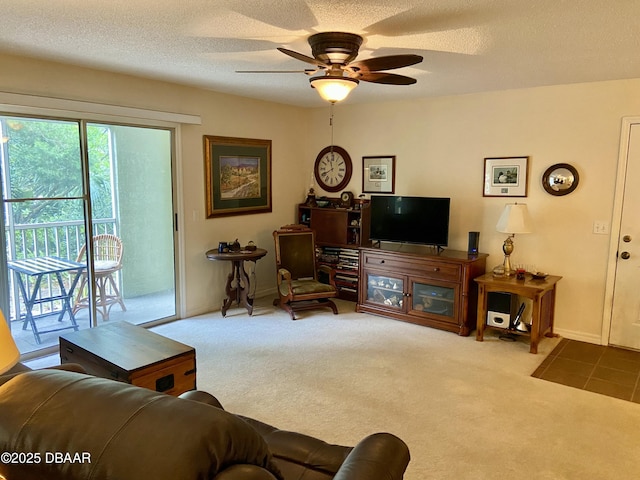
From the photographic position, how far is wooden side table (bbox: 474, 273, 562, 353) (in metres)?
3.90

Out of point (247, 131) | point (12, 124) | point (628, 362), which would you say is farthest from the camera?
point (247, 131)

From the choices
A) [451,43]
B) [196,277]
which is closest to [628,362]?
[451,43]

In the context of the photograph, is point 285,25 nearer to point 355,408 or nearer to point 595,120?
point 355,408

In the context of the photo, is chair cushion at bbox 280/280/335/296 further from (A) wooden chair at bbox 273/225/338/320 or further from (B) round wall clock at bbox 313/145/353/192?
(B) round wall clock at bbox 313/145/353/192

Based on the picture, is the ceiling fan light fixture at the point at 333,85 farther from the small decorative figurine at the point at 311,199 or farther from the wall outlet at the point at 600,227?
the small decorative figurine at the point at 311,199

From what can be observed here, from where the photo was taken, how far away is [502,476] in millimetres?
2320

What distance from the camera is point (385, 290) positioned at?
4965 mm

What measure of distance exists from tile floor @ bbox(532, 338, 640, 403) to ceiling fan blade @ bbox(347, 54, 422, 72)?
8.24 feet

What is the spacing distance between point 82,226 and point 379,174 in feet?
10.5

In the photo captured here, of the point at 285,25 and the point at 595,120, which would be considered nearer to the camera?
the point at 285,25

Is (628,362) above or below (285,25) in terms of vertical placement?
below

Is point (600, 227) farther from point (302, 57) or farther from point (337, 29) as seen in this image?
point (302, 57)

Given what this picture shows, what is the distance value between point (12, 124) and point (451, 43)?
3278 mm

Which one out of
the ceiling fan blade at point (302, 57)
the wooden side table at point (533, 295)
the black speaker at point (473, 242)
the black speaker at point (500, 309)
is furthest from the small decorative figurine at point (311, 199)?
the ceiling fan blade at point (302, 57)
